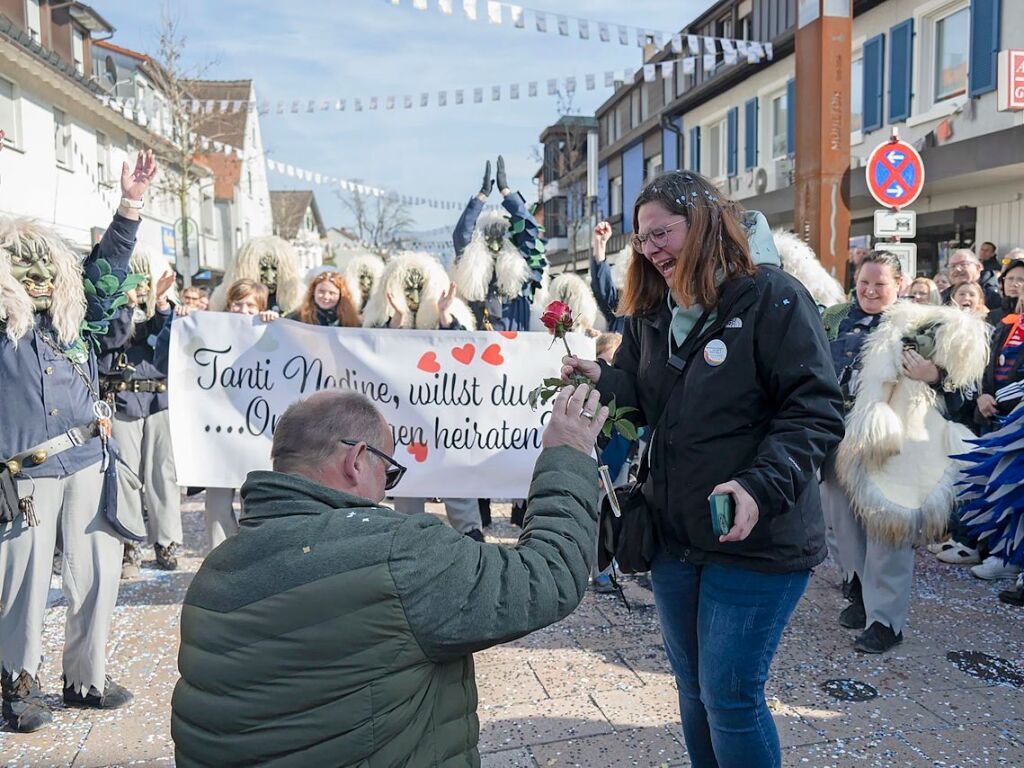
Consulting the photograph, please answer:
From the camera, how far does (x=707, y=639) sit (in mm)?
2166

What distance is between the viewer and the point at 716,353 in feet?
6.92

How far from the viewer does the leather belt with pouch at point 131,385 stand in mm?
5074

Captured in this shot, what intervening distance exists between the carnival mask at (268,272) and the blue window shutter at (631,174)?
76.3 feet

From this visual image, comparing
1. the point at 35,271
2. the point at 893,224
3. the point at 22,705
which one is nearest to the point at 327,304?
the point at 35,271

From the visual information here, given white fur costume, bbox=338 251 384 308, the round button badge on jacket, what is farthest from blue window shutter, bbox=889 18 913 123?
the round button badge on jacket

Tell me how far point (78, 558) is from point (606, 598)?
2740 mm

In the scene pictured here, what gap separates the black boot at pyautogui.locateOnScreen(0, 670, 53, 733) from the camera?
10.7 ft

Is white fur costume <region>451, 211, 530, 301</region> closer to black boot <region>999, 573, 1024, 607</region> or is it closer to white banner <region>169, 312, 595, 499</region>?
white banner <region>169, 312, 595, 499</region>

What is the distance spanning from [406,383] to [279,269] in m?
1.81

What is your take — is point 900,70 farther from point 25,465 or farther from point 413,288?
point 25,465

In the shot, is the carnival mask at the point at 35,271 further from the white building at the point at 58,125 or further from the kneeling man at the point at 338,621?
the white building at the point at 58,125

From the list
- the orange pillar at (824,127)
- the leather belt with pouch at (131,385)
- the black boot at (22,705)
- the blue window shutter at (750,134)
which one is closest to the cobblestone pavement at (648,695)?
the black boot at (22,705)

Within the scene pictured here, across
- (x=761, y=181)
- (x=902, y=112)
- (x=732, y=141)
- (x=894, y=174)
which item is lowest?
(x=894, y=174)

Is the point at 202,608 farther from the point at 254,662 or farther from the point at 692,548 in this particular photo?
the point at 692,548
